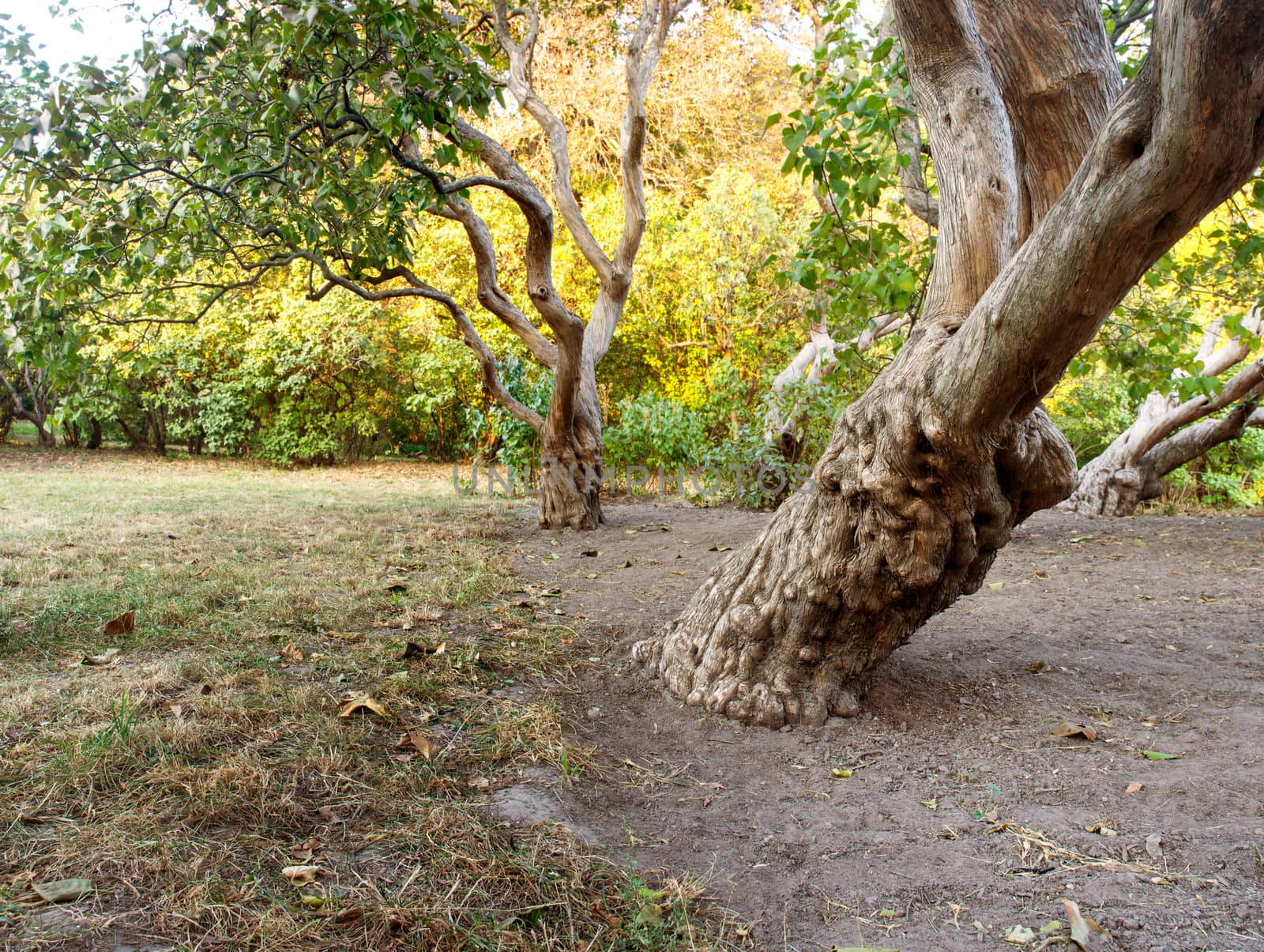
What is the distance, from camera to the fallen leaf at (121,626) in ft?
12.0

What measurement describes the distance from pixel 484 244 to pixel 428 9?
4.07 metres

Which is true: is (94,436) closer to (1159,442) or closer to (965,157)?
(965,157)

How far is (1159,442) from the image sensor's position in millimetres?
8656

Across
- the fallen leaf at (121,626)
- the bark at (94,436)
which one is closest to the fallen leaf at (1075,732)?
the fallen leaf at (121,626)

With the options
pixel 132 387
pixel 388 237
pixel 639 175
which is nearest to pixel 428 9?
pixel 388 237

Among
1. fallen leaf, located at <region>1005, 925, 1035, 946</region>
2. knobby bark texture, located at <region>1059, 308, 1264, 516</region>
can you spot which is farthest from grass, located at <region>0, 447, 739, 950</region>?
knobby bark texture, located at <region>1059, 308, 1264, 516</region>

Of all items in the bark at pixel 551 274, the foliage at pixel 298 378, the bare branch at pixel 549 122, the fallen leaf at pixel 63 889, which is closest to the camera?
the fallen leaf at pixel 63 889

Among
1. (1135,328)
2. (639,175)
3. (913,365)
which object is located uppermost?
(639,175)

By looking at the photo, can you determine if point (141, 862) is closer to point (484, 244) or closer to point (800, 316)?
point (484, 244)

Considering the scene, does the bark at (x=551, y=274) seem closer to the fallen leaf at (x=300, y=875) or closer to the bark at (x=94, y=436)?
the fallen leaf at (x=300, y=875)

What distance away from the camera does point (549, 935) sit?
1771 mm

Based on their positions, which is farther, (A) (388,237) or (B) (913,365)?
(A) (388,237)

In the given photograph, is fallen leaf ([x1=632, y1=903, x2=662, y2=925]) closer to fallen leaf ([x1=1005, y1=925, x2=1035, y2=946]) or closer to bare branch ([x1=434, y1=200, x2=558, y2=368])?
fallen leaf ([x1=1005, y1=925, x2=1035, y2=946])

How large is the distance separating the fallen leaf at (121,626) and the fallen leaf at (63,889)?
83.4 inches
